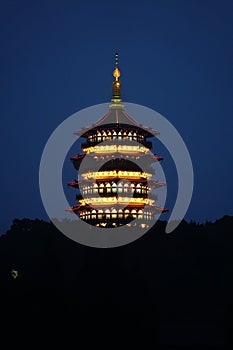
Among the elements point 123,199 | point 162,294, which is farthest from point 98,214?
point 162,294

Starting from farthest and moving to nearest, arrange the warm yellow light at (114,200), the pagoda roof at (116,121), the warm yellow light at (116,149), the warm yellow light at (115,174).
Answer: the pagoda roof at (116,121)
the warm yellow light at (116,149)
the warm yellow light at (115,174)
the warm yellow light at (114,200)

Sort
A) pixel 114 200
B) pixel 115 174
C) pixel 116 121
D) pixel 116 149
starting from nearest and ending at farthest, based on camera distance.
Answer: pixel 114 200
pixel 115 174
pixel 116 149
pixel 116 121

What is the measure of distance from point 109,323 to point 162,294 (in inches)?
808

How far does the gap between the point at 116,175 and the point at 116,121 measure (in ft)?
17.1

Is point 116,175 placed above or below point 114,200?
above

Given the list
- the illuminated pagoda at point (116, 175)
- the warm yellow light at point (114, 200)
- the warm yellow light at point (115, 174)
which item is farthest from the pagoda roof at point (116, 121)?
the warm yellow light at point (114, 200)

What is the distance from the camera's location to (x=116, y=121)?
90438 millimetres

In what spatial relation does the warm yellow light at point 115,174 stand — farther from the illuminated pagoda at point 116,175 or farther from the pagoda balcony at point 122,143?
Result: the pagoda balcony at point 122,143

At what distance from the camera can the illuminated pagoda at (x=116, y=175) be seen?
88.8 m

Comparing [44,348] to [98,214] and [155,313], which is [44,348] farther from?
[98,214]

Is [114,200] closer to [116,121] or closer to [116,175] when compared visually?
[116,175]

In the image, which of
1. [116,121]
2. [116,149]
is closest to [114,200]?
[116,149]

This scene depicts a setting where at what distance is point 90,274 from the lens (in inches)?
2534

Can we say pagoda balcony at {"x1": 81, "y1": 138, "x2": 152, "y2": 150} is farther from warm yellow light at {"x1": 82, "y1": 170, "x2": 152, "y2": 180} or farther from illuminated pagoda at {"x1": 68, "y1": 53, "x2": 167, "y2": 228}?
warm yellow light at {"x1": 82, "y1": 170, "x2": 152, "y2": 180}
